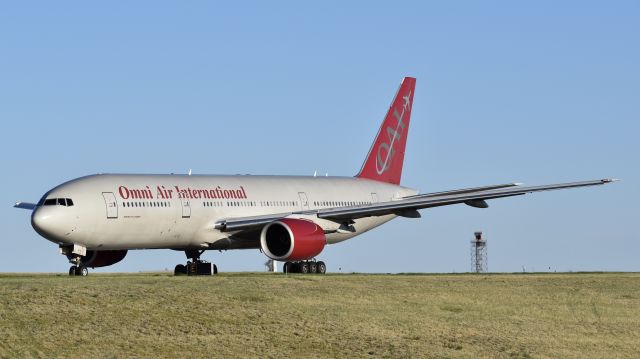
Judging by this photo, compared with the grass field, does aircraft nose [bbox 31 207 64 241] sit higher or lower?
higher

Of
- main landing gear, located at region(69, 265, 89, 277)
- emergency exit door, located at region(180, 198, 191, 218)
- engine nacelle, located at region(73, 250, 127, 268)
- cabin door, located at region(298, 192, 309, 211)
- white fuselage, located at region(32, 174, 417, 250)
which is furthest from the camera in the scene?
cabin door, located at region(298, 192, 309, 211)

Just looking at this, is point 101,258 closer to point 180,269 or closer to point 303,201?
point 180,269

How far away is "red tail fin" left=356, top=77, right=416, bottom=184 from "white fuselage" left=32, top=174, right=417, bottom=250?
4.79 meters

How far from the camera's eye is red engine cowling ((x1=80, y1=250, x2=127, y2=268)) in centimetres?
5269

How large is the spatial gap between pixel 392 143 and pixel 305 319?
1183 inches

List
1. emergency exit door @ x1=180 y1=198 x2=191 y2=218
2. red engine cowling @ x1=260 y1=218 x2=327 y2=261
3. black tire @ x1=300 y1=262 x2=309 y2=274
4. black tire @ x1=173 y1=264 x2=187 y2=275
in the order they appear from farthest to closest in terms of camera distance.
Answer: black tire @ x1=173 y1=264 x2=187 y2=275 → black tire @ x1=300 y1=262 x2=309 y2=274 → emergency exit door @ x1=180 y1=198 x2=191 y2=218 → red engine cowling @ x1=260 y1=218 x2=327 y2=261

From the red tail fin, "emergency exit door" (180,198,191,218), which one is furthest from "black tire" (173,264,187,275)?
the red tail fin

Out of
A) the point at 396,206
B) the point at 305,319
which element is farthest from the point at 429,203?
the point at 305,319

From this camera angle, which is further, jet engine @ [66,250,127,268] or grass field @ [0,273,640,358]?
jet engine @ [66,250,127,268]

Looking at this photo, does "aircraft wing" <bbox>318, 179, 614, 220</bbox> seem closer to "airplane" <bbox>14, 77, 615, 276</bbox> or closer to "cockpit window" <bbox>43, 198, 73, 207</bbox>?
"airplane" <bbox>14, 77, 615, 276</bbox>

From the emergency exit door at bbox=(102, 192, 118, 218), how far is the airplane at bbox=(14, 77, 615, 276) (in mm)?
19

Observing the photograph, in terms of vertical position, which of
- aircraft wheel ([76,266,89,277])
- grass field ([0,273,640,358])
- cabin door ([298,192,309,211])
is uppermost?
cabin door ([298,192,309,211])

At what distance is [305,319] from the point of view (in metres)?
36.6

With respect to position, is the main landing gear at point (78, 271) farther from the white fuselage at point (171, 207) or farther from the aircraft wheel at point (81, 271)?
the white fuselage at point (171, 207)
